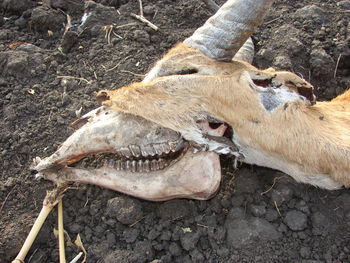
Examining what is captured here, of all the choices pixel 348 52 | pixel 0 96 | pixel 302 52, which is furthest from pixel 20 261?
pixel 348 52

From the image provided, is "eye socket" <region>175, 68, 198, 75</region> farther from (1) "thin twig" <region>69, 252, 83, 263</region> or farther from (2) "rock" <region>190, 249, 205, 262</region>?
(1) "thin twig" <region>69, 252, 83, 263</region>

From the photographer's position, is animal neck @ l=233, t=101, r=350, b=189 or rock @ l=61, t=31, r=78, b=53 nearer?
animal neck @ l=233, t=101, r=350, b=189

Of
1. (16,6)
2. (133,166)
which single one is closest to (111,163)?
(133,166)

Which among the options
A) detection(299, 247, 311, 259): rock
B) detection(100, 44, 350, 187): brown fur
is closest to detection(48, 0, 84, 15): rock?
detection(100, 44, 350, 187): brown fur

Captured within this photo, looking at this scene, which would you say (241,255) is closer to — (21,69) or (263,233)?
(263,233)

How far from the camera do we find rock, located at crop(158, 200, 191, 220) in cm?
308

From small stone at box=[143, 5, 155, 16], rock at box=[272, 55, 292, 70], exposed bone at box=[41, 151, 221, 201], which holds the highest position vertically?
small stone at box=[143, 5, 155, 16]

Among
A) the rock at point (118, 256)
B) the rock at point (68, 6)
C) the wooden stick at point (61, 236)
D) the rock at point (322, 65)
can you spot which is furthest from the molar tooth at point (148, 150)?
the rock at point (68, 6)

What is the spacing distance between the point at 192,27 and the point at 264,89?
2070mm

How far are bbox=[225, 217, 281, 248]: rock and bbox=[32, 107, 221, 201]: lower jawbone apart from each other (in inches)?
10.6

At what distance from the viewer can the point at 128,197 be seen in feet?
10.3

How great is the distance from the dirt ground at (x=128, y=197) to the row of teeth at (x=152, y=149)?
1.26 feet

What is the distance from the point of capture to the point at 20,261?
2934 mm

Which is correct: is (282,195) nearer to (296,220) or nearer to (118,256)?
(296,220)
